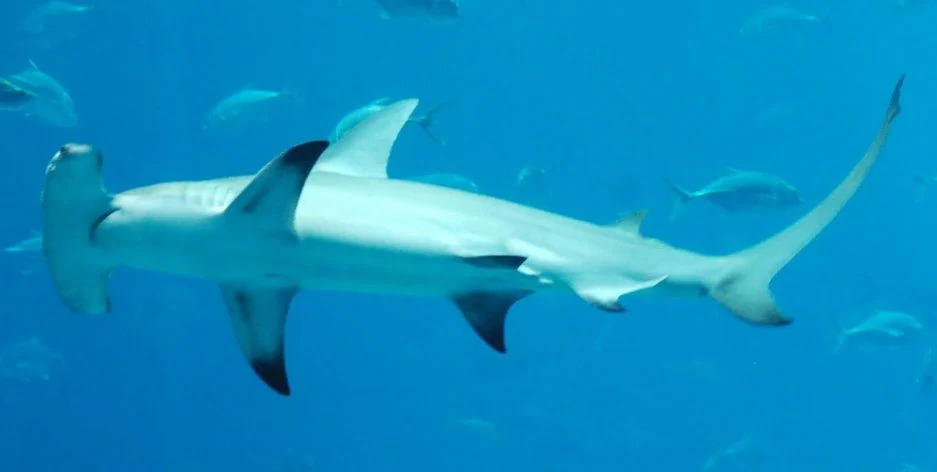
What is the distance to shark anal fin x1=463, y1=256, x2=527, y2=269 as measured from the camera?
2.49 m

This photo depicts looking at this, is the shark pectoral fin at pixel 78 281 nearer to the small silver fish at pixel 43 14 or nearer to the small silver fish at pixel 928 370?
the small silver fish at pixel 928 370

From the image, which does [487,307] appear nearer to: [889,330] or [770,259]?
[770,259]

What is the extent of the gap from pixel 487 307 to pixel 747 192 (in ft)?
20.4

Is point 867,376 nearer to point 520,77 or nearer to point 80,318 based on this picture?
point 520,77

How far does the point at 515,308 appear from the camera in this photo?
56.4 feet

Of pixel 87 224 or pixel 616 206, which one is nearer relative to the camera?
pixel 87 224

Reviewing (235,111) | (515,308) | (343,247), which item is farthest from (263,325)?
(515,308)

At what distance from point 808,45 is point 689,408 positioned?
471 inches

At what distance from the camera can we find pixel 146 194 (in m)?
2.31

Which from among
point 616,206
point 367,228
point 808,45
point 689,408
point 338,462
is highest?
point 808,45

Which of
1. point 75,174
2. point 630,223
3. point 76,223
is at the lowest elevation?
point 76,223

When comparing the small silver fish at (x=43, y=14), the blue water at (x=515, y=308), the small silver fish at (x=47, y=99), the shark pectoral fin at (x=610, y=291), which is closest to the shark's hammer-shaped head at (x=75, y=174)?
the shark pectoral fin at (x=610, y=291)

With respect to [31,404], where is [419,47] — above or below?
above

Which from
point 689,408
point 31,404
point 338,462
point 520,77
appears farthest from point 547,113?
point 31,404
